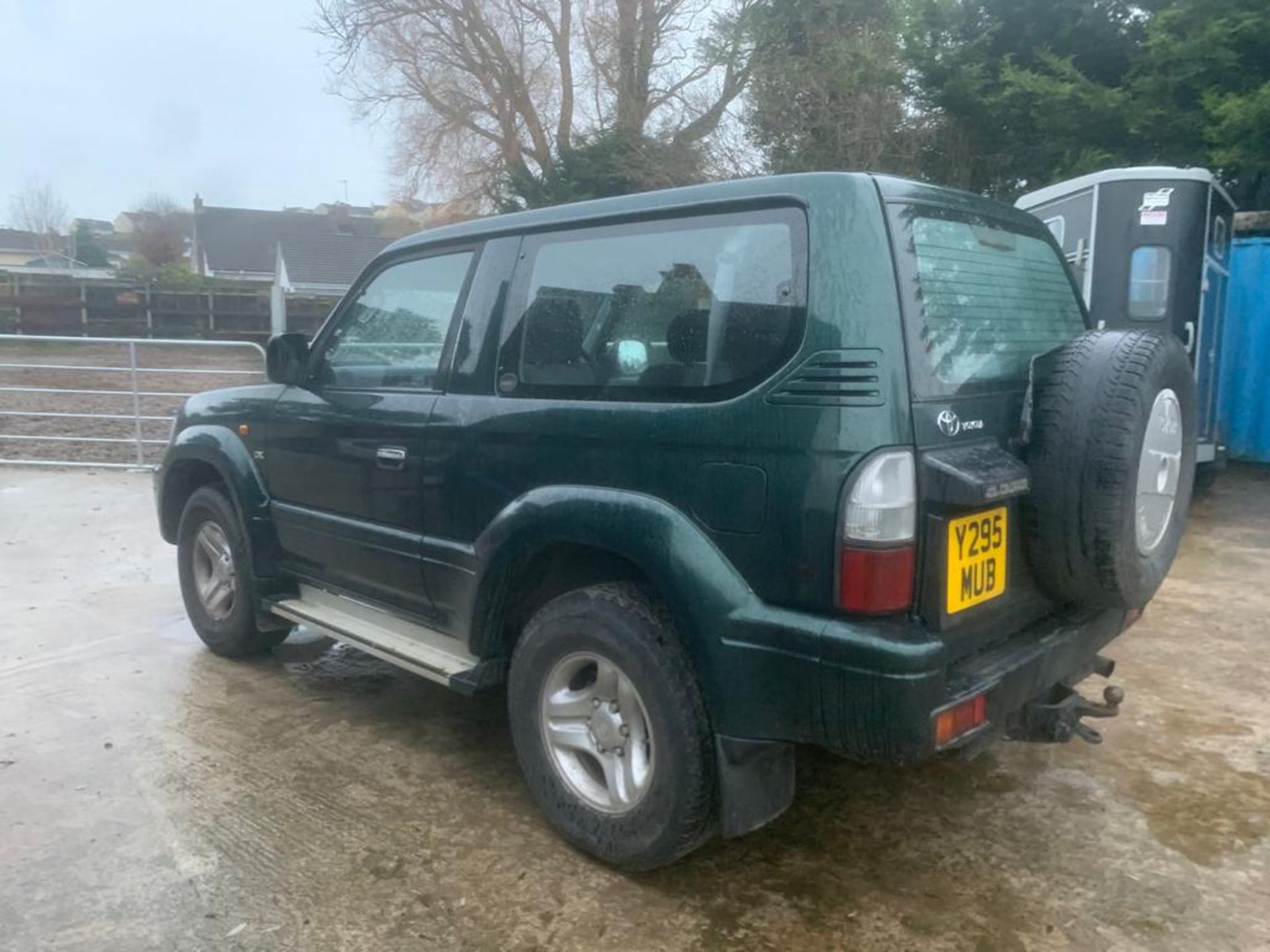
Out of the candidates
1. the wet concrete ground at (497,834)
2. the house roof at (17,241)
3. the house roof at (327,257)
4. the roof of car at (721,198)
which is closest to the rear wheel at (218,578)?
the wet concrete ground at (497,834)

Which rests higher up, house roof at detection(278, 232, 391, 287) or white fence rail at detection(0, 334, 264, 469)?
house roof at detection(278, 232, 391, 287)

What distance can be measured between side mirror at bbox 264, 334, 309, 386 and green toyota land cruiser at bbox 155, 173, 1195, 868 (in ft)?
2.51

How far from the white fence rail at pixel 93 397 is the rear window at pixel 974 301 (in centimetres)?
629

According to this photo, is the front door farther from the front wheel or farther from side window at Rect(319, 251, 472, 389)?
the front wheel

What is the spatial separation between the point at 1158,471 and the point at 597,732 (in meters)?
1.78

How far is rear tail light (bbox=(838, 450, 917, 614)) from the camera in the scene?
2.49m

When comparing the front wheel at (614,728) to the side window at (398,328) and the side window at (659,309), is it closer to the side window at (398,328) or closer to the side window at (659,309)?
the side window at (659,309)

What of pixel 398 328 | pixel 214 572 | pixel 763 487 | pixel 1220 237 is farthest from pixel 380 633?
pixel 1220 237

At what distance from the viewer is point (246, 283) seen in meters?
38.5

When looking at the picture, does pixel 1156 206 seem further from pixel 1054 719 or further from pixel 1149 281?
pixel 1054 719

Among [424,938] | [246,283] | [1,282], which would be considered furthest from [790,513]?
[246,283]

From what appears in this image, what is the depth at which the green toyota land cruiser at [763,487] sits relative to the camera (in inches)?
100.0

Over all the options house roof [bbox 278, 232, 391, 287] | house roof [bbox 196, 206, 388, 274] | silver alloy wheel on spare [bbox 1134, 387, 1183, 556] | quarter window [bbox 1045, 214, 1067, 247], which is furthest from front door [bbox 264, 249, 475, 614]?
house roof [bbox 196, 206, 388, 274]

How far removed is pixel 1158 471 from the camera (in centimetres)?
297
